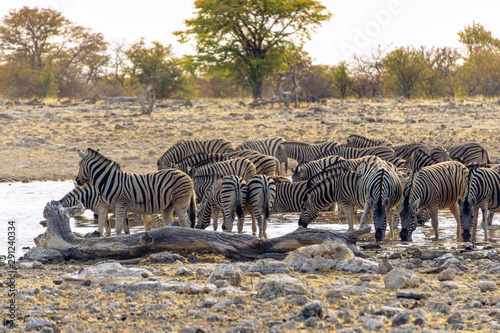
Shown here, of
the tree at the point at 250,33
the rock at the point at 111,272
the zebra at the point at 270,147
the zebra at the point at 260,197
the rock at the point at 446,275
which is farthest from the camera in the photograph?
the tree at the point at 250,33

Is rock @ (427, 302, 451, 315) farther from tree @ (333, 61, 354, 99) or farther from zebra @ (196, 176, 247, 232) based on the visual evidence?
tree @ (333, 61, 354, 99)

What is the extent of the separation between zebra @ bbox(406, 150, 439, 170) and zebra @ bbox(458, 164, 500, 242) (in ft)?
8.68

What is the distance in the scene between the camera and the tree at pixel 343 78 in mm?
37875

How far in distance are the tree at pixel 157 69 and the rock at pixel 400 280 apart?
108ft

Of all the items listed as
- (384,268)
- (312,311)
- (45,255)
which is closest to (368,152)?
(384,268)

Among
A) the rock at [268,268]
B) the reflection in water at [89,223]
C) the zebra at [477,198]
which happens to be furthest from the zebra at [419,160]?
the rock at [268,268]

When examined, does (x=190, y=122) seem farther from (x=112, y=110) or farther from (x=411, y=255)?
(x=411, y=255)

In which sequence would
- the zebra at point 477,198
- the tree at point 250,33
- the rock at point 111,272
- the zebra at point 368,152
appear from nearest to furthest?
the rock at point 111,272
the zebra at point 477,198
the zebra at point 368,152
the tree at point 250,33

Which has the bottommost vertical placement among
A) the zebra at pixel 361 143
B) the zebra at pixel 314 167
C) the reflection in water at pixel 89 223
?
the reflection in water at pixel 89 223

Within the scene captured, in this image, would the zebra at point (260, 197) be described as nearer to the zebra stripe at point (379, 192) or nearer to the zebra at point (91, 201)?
the zebra stripe at point (379, 192)

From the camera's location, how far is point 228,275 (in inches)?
201

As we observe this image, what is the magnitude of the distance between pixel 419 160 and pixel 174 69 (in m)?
27.5

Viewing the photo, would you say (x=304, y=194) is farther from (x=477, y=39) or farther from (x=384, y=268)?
(x=477, y=39)

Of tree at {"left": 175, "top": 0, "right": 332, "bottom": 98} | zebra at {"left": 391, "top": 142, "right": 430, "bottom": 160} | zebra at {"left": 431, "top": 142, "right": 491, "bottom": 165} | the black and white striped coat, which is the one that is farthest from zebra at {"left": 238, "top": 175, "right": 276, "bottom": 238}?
tree at {"left": 175, "top": 0, "right": 332, "bottom": 98}
